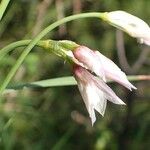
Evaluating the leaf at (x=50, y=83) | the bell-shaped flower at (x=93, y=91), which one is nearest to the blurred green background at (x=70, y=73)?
the leaf at (x=50, y=83)

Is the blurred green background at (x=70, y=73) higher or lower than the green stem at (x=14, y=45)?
lower

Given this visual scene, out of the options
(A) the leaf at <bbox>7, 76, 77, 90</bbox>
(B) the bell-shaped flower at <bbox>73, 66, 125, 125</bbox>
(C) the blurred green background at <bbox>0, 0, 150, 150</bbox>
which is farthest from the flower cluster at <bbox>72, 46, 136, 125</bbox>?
(C) the blurred green background at <bbox>0, 0, 150, 150</bbox>

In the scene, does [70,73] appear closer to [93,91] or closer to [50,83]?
[50,83]

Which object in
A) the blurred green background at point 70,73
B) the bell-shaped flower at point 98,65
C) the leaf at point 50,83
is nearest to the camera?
the bell-shaped flower at point 98,65

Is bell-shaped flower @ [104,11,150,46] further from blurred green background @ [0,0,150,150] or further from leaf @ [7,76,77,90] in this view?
blurred green background @ [0,0,150,150]

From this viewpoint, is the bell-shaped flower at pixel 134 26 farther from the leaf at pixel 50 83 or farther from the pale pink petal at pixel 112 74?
the leaf at pixel 50 83
